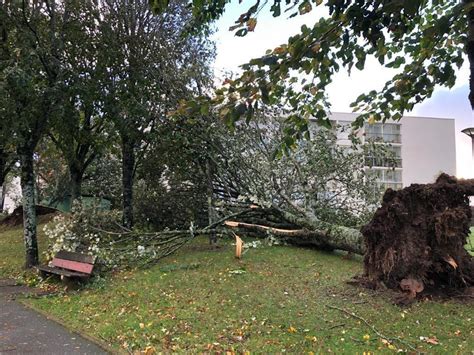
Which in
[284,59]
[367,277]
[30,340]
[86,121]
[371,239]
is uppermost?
[86,121]

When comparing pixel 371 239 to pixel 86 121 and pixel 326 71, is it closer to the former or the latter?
pixel 326 71

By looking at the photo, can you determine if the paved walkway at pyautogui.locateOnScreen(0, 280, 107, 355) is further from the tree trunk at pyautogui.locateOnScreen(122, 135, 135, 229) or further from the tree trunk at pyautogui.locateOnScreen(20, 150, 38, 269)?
the tree trunk at pyautogui.locateOnScreen(122, 135, 135, 229)

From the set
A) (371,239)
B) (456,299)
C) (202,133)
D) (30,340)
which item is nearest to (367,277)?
(371,239)

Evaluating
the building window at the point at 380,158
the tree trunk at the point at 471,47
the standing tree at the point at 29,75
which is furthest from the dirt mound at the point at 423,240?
the standing tree at the point at 29,75

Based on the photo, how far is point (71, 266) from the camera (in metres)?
8.32

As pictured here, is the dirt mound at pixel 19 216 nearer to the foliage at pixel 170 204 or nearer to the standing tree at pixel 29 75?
the foliage at pixel 170 204

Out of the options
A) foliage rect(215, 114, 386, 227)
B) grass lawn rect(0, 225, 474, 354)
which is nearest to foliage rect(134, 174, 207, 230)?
foliage rect(215, 114, 386, 227)

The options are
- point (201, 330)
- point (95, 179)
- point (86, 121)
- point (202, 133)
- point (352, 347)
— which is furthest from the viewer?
point (95, 179)

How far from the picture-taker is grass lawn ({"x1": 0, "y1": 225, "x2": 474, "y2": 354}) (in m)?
4.78

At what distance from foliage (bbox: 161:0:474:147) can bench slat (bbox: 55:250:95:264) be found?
4957 millimetres

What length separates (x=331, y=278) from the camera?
7516 mm

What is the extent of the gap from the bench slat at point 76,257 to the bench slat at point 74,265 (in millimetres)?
61

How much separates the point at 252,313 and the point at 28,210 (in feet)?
21.1

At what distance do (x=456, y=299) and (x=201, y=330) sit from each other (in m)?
3.35
